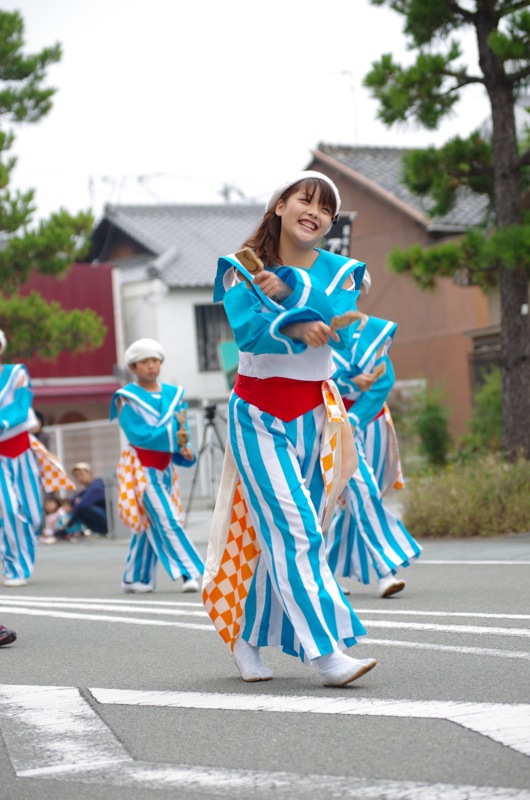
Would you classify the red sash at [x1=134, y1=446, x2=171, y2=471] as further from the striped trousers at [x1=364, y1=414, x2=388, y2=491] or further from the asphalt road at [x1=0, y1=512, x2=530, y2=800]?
the asphalt road at [x1=0, y1=512, x2=530, y2=800]

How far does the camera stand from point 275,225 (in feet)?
17.9

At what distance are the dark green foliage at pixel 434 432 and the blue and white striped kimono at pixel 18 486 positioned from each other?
10326mm

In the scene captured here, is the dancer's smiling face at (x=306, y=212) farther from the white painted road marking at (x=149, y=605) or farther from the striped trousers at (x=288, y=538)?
the white painted road marking at (x=149, y=605)

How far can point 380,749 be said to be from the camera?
384cm

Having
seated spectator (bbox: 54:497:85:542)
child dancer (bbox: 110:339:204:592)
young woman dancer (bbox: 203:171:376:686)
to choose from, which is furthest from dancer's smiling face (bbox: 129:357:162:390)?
seated spectator (bbox: 54:497:85:542)

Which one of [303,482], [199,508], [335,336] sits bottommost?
[199,508]

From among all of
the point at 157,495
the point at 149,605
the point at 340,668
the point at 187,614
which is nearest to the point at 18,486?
the point at 157,495

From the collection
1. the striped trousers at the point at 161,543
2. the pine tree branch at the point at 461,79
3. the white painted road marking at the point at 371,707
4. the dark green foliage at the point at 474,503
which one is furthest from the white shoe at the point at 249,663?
the pine tree branch at the point at 461,79

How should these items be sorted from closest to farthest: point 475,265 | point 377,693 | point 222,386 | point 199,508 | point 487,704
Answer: point 487,704
point 377,693
point 475,265
point 199,508
point 222,386

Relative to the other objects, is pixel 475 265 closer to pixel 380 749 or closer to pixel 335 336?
pixel 335 336

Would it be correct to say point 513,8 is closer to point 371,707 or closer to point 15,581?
point 15,581

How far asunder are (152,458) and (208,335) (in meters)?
24.8

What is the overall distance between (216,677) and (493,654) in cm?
108

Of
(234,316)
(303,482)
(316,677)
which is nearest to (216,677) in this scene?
(316,677)
